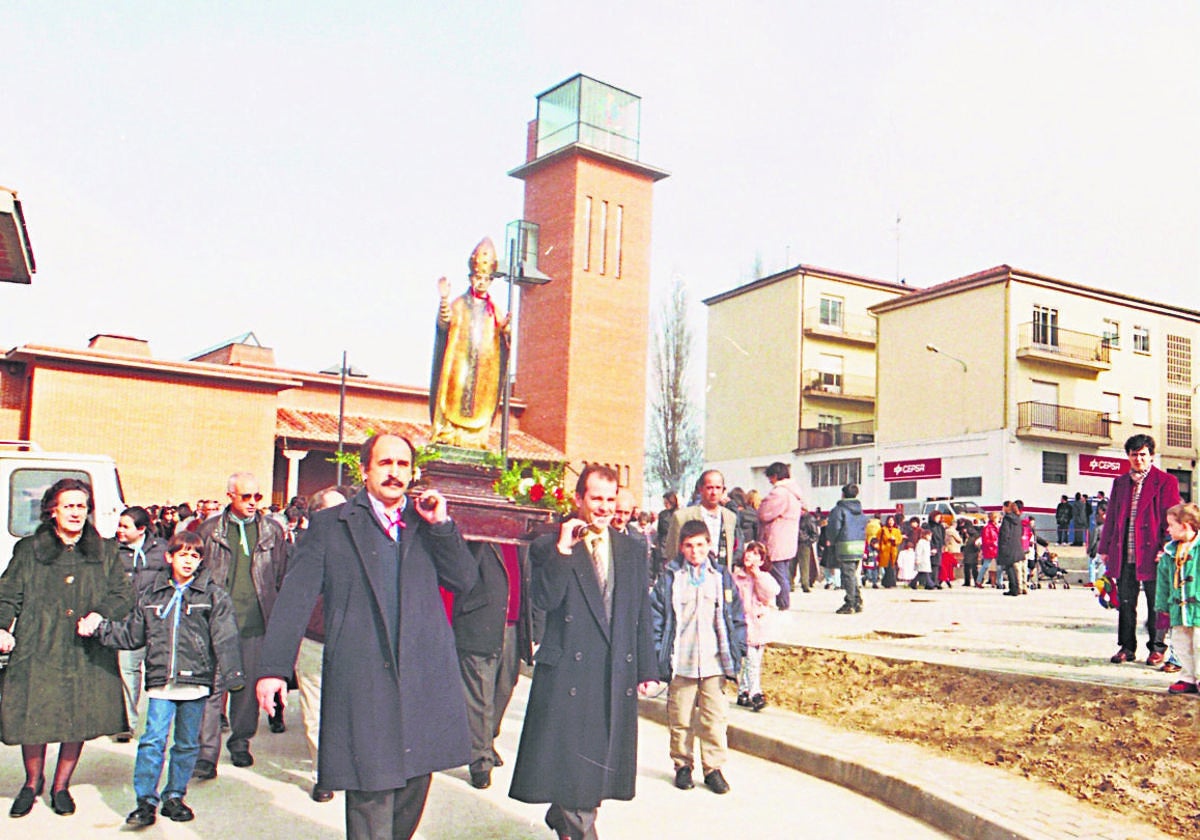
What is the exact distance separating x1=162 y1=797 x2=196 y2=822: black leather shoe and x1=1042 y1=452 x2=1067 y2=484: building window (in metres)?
38.1

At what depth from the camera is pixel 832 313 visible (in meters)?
49.5

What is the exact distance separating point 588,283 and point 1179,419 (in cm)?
2436

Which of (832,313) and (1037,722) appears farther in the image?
(832,313)

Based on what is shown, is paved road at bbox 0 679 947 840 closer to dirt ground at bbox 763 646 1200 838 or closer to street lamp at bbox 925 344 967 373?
dirt ground at bbox 763 646 1200 838

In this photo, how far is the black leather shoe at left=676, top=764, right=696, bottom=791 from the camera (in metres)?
6.80

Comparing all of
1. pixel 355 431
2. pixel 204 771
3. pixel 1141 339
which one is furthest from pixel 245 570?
pixel 1141 339

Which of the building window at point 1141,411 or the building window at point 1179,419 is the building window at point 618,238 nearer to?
the building window at point 1141,411

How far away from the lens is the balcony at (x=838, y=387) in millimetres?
48594

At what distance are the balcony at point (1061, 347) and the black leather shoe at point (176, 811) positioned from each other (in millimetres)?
38163

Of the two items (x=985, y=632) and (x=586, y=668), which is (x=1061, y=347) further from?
(x=586, y=668)

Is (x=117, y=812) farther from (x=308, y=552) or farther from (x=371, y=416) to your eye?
(x=371, y=416)

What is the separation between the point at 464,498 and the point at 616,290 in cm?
3402

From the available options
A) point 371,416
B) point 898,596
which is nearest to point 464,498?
point 898,596

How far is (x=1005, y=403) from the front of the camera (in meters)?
39.7
